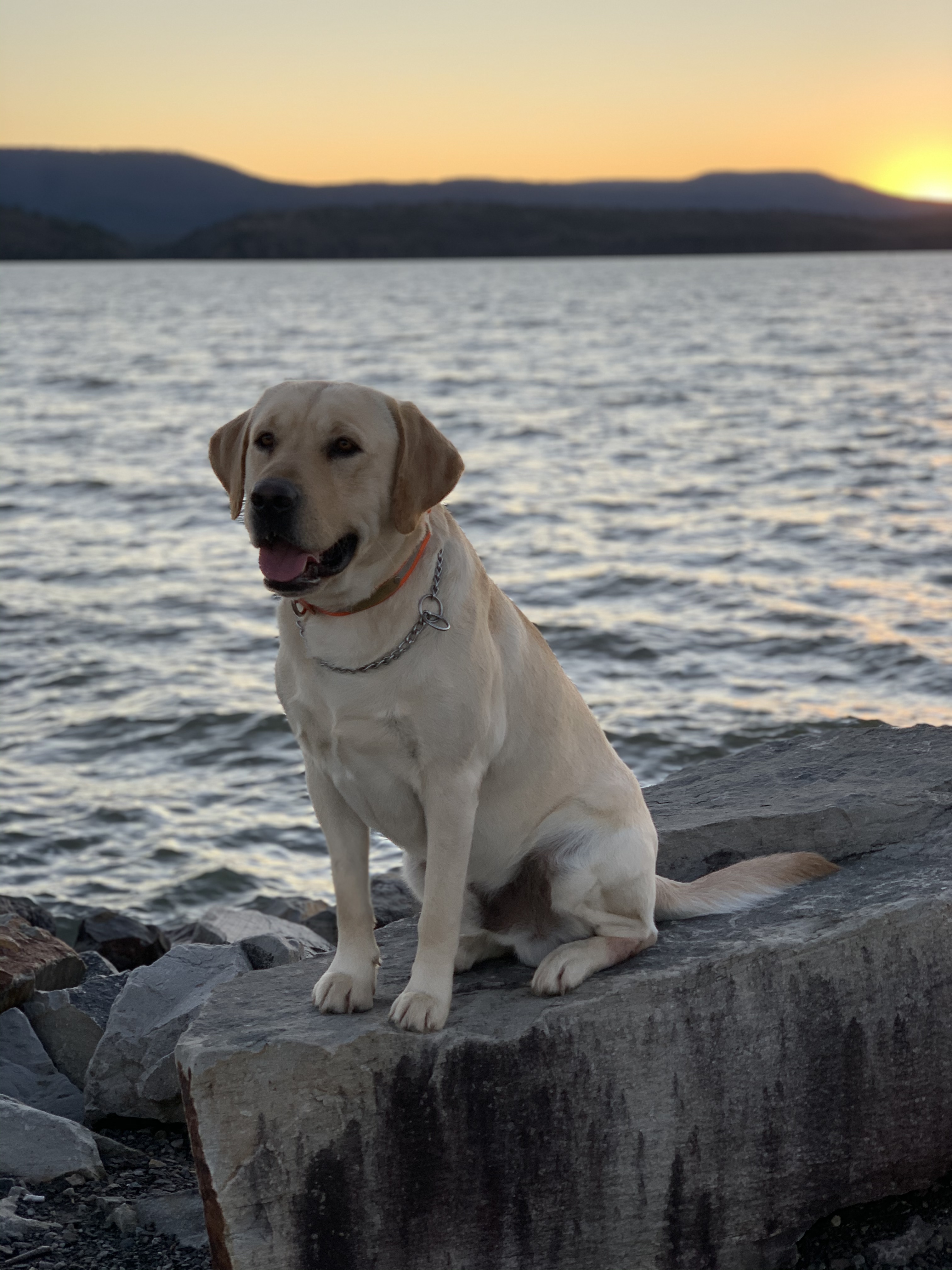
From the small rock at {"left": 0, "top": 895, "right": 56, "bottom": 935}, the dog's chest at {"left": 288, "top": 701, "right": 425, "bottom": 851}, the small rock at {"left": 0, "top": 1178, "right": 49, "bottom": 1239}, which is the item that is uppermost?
the dog's chest at {"left": 288, "top": 701, "right": 425, "bottom": 851}

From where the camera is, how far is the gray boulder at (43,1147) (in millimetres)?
4348

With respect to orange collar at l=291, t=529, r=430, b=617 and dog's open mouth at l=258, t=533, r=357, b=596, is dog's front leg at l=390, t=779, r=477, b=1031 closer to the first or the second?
orange collar at l=291, t=529, r=430, b=617

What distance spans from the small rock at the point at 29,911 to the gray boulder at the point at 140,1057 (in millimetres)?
2352

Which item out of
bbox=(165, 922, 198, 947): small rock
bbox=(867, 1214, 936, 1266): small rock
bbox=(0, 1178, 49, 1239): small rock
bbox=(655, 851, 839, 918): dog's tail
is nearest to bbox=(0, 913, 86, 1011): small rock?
bbox=(165, 922, 198, 947): small rock

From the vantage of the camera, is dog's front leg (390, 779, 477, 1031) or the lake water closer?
dog's front leg (390, 779, 477, 1031)

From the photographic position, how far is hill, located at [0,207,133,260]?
16162cm

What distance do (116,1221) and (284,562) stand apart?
2176 millimetres

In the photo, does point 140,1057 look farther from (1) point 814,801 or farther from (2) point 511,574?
(2) point 511,574

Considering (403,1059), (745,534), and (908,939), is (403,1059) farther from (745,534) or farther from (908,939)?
(745,534)

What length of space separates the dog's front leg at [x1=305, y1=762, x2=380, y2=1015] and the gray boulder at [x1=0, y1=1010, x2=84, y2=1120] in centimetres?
152

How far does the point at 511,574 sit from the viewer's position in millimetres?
15172

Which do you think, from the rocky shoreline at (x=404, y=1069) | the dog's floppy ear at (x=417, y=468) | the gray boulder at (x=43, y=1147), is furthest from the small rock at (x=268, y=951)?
the dog's floppy ear at (x=417, y=468)

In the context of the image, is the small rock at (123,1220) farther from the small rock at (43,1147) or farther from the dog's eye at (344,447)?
the dog's eye at (344,447)

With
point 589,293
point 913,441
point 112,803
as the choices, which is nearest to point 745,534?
point 913,441
